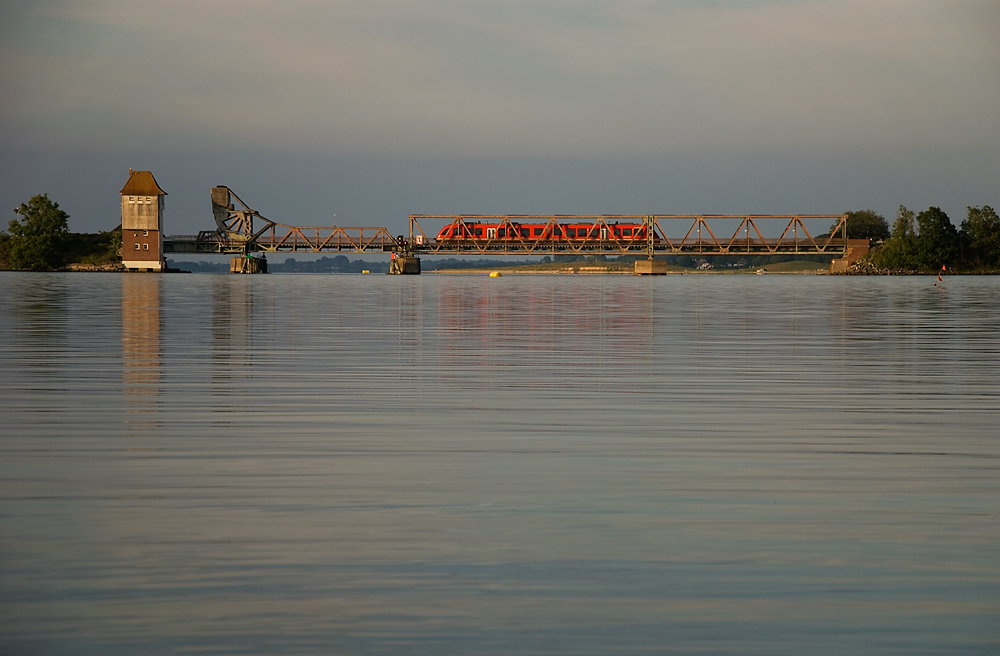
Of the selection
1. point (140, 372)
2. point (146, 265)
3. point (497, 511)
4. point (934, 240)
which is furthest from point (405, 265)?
point (497, 511)

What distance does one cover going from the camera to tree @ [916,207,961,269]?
145 metres

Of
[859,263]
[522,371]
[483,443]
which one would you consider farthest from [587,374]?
[859,263]

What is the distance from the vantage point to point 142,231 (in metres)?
147

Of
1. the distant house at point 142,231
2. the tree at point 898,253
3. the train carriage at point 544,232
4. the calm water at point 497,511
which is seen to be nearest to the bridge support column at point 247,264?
the distant house at point 142,231

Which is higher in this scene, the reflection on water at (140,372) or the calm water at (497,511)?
the reflection on water at (140,372)

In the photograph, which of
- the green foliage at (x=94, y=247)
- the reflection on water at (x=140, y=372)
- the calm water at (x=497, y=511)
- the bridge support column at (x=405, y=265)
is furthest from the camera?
the green foliage at (x=94, y=247)

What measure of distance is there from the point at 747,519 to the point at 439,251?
148 metres

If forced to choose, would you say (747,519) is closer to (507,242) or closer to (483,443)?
(483,443)

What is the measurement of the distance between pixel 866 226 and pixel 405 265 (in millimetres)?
90694

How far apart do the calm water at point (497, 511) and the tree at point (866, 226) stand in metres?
183

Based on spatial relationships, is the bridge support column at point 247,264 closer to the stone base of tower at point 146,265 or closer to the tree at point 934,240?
the stone base of tower at point 146,265

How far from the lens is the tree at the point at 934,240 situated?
145000 millimetres

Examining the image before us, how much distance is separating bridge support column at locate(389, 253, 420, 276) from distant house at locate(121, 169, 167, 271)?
116 feet

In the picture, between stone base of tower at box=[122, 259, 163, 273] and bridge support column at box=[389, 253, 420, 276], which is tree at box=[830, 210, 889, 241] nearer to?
bridge support column at box=[389, 253, 420, 276]
